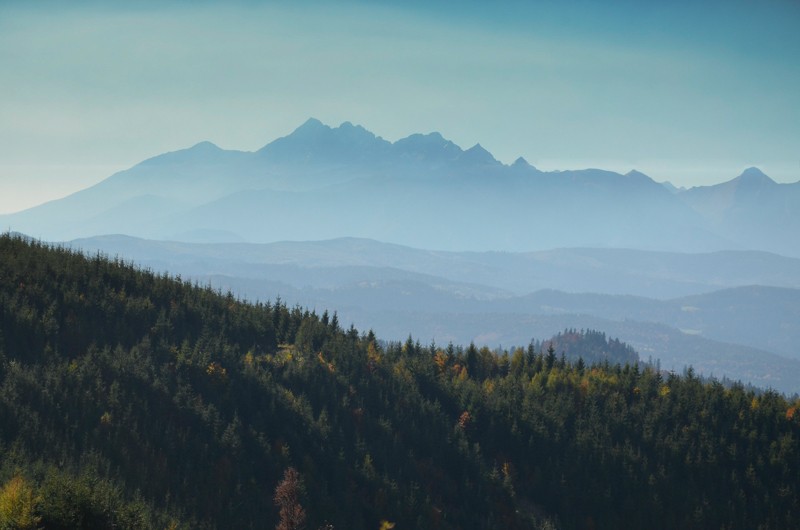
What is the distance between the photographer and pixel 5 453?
82.7 meters

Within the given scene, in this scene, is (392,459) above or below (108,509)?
below

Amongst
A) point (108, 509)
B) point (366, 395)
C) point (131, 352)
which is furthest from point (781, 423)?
point (108, 509)

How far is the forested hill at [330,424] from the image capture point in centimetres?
10112

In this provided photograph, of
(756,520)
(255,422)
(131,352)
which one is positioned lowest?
(756,520)

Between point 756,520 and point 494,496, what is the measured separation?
51.0m

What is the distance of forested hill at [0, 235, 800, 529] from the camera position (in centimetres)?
10112

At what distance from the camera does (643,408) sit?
562ft

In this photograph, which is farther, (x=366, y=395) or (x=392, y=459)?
(x=366, y=395)

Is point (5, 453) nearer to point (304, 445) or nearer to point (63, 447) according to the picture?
point (63, 447)

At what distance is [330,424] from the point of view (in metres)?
133

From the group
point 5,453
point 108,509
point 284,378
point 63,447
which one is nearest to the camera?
point 108,509

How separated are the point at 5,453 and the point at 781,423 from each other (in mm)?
154960

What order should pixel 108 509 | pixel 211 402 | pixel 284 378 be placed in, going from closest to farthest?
pixel 108 509, pixel 211 402, pixel 284 378

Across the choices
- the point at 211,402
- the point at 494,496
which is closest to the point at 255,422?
the point at 211,402
